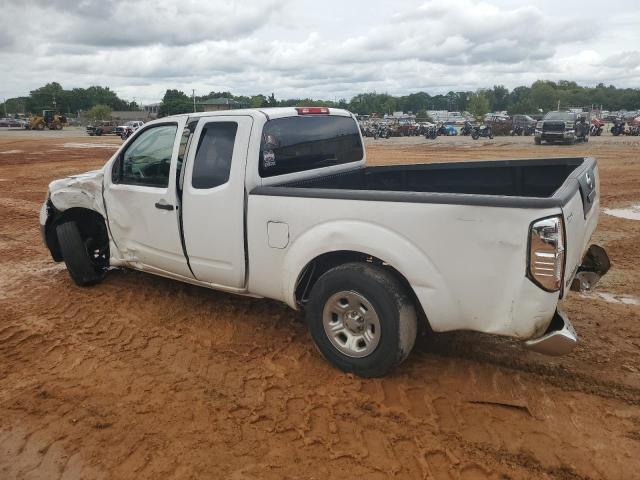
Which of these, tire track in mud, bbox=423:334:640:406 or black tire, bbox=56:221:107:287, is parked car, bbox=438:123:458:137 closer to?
black tire, bbox=56:221:107:287

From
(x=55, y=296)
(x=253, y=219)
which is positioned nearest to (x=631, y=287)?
(x=253, y=219)

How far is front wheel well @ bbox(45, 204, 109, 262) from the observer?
5.64m

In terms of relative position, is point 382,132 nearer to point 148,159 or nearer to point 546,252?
point 148,159

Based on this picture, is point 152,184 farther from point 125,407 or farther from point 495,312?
point 495,312

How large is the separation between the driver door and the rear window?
81cm

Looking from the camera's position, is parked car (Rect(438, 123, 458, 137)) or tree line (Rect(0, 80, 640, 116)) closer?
→ parked car (Rect(438, 123, 458, 137))

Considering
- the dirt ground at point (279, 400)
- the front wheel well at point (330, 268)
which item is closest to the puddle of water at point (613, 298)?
the dirt ground at point (279, 400)

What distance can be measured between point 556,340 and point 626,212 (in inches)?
297

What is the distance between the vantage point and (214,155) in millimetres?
4160

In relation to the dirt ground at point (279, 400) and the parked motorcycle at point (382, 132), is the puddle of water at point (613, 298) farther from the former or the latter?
the parked motorcycle at point (382, 132)

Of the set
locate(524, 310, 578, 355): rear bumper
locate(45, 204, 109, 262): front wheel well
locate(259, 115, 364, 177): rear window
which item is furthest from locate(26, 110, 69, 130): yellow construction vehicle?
locate(524, 310, 578, 355): rear bumper

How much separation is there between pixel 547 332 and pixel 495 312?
326mm

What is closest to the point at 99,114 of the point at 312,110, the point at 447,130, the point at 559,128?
the point at 447,130

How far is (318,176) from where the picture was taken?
465cm
